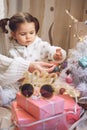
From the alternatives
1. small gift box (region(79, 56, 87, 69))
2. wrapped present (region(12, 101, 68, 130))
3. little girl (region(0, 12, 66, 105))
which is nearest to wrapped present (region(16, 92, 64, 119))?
wrapped present (region(12, 101, 68, 130))

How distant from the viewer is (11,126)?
66 centimetres

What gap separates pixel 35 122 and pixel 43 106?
0.05 meters

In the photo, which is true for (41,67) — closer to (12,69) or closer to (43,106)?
(12,69)

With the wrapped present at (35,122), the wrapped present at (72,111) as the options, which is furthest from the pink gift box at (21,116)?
the wrapped present at (72,111)

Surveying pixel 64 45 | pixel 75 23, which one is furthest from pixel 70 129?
pixel 64 45

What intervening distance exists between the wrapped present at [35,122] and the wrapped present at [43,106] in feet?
0.04

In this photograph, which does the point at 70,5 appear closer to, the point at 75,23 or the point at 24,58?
the point at 75,23

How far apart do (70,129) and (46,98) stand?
0.33ft

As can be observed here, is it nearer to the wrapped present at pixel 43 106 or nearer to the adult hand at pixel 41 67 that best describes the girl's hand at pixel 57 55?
the adult hand at pixel 41 67

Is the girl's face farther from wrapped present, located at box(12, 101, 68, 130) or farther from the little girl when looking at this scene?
wrapped present, located at box(12, 101, 68, 130)

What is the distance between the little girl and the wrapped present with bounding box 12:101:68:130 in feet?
0.80

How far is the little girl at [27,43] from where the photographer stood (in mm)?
846

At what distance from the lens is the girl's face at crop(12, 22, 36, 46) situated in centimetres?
84

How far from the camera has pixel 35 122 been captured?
22.9 inches
